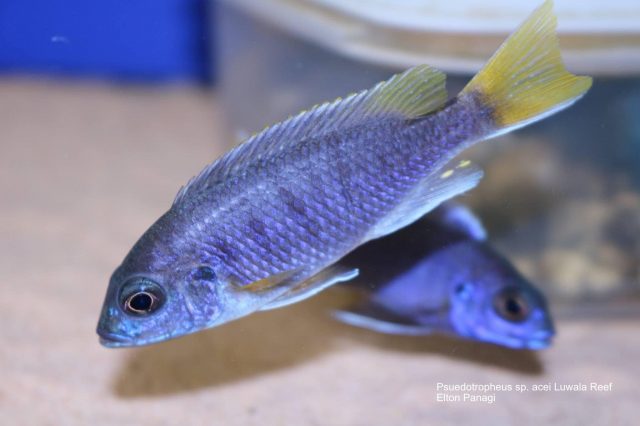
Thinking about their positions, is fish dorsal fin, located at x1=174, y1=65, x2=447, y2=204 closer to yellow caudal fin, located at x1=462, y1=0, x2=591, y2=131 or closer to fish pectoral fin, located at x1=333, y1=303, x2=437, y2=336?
yellow caudal fin, located at x1=462, y1=0, x2=591, y2=131

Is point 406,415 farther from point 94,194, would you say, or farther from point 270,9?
point 94,194

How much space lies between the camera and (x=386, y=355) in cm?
240

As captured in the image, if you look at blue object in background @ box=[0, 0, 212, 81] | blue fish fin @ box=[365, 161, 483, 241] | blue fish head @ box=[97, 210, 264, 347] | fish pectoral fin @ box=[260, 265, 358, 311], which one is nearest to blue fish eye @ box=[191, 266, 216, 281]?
blue fish head @ box=[97, 210, 264, 347]

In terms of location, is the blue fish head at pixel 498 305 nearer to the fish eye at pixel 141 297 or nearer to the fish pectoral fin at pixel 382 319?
the fish pectoral fin at pixel 382 319

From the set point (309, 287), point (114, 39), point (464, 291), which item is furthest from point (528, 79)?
point (114, 39)

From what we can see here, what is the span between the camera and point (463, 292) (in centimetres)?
209

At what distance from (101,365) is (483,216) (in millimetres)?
1442

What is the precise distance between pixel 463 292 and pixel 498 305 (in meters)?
0.11

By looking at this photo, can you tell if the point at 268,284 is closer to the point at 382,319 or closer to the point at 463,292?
the point at 382,319

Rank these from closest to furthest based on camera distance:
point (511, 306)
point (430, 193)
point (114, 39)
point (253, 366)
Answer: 1. point (430, 193)
2. point (511, 306)
3. point (253, 366)
4. point (114, 39)

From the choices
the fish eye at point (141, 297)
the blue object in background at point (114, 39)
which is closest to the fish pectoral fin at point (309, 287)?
the fish eye at point (141, 297)

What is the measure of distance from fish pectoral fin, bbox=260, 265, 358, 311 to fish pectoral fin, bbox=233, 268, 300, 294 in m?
0.03

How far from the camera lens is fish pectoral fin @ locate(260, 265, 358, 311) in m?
1.58

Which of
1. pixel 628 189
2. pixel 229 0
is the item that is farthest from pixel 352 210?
pixel 229 0
